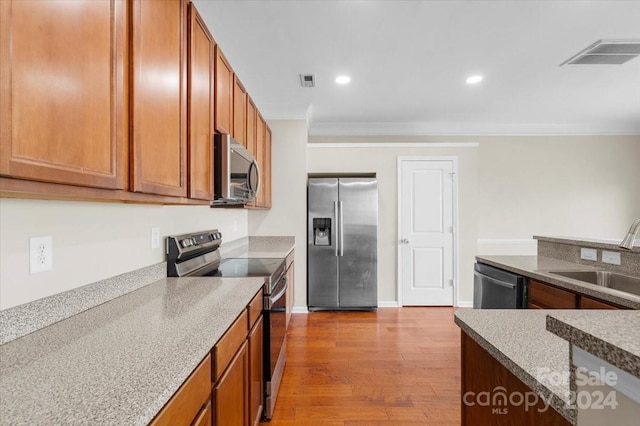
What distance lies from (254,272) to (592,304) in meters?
1.85

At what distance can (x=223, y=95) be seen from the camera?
6.89ft

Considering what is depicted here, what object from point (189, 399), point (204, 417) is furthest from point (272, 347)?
point (189, 399)

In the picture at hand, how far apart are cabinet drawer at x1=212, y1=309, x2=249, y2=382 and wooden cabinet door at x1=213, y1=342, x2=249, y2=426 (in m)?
0.04

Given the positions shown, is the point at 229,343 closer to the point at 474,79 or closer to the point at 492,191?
the point at 474,79

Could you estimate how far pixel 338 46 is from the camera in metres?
2.70

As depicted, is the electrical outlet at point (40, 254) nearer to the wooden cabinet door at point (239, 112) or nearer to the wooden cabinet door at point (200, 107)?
the wooden cabinet door at point (200, 107)

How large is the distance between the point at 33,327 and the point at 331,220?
335 centimetres

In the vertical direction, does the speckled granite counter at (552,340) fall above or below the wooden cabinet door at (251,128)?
below

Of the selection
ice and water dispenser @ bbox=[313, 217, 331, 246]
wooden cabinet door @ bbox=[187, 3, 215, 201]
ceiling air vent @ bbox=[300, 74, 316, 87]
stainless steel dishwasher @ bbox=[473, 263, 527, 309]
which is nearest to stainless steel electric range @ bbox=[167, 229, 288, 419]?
wooden cabinet door @ bbox=[187, 3, 215, 201]

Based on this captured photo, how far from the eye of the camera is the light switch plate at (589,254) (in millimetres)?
2268

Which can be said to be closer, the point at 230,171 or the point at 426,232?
the point at 230,171

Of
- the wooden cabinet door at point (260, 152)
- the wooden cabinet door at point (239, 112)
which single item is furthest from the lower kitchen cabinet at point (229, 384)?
the wooden cabinet door at point (260, 152)

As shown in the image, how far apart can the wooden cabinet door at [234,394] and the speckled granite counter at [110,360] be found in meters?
0.21

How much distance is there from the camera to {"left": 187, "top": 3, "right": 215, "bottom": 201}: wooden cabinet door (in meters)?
1.60
